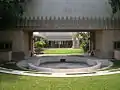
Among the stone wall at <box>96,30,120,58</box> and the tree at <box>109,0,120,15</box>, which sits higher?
the tree at <box>109,0,120,15</box>

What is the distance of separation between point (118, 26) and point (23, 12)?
26.4ft

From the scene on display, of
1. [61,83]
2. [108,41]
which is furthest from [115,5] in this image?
[61,83]

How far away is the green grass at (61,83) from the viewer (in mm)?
9164

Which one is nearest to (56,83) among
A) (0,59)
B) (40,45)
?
(0,59)

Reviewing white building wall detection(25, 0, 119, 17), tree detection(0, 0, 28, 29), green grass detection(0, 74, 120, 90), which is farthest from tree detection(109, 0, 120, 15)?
green grass detection(0, 74, 120, 90)

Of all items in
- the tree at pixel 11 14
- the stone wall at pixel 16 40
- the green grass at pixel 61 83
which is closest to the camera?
the green grass at pixel 61 83

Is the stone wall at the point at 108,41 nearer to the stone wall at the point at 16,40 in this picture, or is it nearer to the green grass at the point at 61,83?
the stone wall at the point at 16,40

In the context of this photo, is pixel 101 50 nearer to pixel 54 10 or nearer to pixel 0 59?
pixel 54 10

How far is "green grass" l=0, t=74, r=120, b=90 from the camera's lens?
916 cm

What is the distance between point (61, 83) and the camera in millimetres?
10086

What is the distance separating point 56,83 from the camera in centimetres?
1011

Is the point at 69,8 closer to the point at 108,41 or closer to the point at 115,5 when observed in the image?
the point at 115,5

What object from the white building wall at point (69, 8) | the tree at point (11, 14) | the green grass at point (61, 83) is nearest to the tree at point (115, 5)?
the white building wall at point (69, 8)

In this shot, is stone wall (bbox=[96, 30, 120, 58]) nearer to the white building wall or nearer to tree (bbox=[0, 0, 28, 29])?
the white building wall
